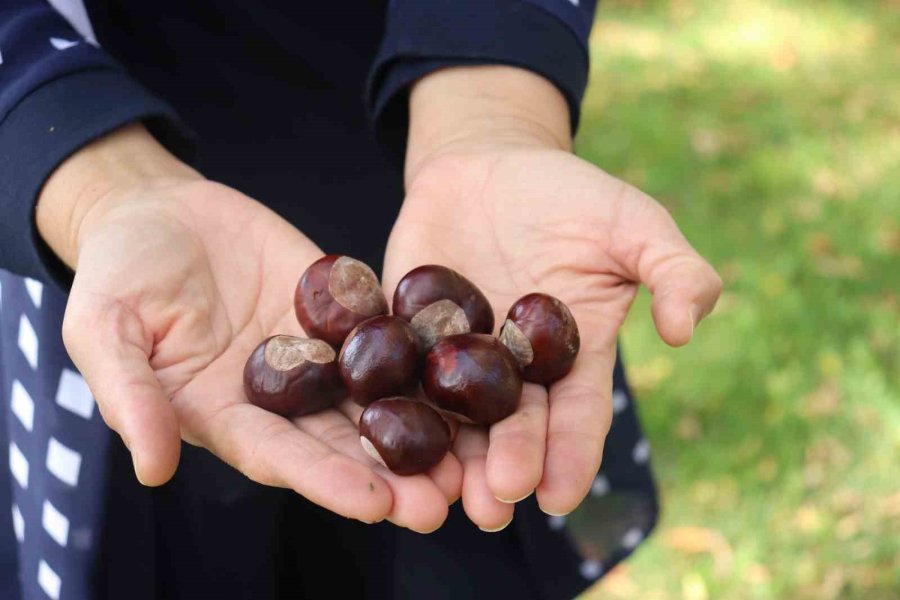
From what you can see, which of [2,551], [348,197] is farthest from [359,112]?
[2,551]

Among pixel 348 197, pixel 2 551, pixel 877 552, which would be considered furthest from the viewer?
pixel 877 552

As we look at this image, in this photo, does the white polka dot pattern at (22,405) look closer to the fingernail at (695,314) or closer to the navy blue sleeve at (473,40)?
the navy blue sleeve at (473,40)

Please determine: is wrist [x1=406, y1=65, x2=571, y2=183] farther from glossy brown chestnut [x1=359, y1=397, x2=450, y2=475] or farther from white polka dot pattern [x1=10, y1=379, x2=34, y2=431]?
white polka dot pattern [x1=10, y1=379, x2=34, y2=431]

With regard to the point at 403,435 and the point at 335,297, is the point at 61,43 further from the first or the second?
the point at 403,435

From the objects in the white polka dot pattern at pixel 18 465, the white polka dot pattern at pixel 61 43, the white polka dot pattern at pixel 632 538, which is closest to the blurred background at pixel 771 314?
the white polka dot pattern at pixel 632 538

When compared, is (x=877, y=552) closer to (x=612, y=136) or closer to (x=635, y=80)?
(x=612, y=136)

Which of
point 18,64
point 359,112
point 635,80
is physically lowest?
point 635,80
